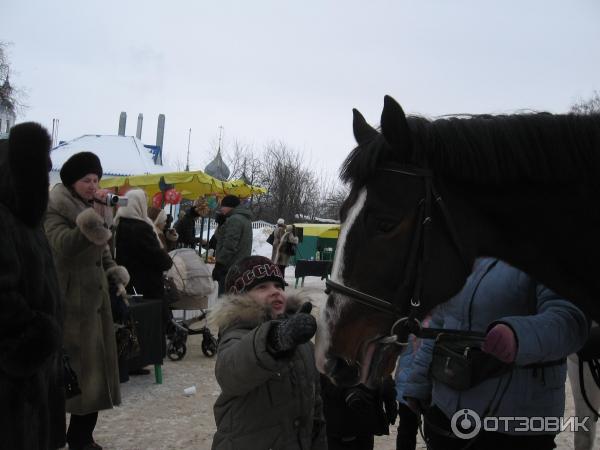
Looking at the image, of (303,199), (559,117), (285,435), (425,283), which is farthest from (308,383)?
(303,199)

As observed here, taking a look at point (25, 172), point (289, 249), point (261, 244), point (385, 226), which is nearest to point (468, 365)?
point (385, 226)

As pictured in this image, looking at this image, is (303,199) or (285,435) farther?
(303,199)

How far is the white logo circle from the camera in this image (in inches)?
86.6

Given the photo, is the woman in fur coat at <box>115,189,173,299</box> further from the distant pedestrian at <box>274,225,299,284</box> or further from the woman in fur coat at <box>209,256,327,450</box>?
the distant pedestrian at <box>274,225,299,284</box>

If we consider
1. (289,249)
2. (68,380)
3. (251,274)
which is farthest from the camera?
(289,249)

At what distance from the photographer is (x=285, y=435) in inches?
87.0

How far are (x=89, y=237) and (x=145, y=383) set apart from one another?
2819 mm

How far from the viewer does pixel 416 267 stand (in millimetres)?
1714

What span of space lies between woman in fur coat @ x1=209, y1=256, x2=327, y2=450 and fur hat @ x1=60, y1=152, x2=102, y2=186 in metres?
1.84

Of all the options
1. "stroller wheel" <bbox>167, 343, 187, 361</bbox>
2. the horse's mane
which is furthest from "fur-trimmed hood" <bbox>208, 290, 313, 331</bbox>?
"stroller wheel" <bbox>167, 343, 187, 361</bbox>

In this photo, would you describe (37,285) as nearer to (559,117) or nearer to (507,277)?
(507,277)

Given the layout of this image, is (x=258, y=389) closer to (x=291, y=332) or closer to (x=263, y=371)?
(x=263, y=371)

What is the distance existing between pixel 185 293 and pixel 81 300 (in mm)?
3211

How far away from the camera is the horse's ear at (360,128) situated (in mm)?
1920
